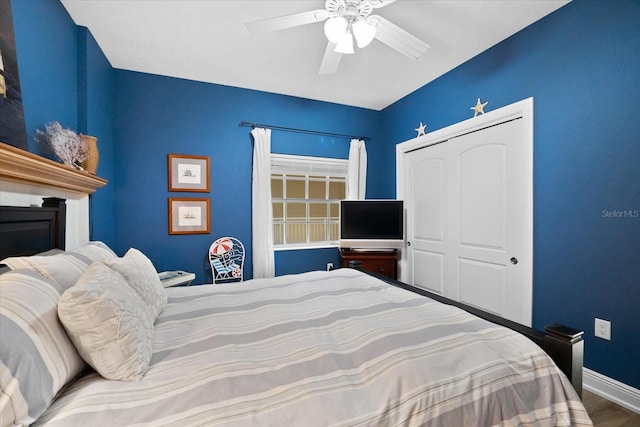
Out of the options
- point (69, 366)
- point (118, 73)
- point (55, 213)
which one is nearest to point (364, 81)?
point (118, 73)

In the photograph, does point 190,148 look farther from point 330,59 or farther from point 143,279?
point 143,279

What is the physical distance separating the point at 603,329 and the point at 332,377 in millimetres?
2103

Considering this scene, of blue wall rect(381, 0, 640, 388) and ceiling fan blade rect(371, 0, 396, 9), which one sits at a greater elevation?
ceiling fan blade rect(371, 0, 396, 9)

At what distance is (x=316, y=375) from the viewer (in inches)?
34.3

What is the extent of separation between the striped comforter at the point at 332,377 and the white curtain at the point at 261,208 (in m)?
1.94

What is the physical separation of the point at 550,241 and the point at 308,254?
2.50m

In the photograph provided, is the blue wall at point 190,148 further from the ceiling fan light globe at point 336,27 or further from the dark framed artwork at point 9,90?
the ceiling fan light globe at point 336,27

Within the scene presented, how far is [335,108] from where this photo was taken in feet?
12.4

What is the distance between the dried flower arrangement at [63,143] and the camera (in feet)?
5.30

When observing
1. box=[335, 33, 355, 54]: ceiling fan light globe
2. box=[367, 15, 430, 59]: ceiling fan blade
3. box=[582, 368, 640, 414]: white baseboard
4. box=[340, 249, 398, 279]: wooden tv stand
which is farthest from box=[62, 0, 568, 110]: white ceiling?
box=[582, 368, 640, 414]: white baseboard

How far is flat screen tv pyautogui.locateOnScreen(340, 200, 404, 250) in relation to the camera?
3.41 m

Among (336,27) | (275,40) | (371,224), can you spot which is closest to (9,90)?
(336,27)

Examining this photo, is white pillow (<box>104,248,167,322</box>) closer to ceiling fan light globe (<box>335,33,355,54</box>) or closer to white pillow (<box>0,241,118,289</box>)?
white pillow (<box>0,241,118,289</box>)

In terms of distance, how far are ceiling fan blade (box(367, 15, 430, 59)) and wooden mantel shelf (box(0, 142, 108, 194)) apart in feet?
6.09
